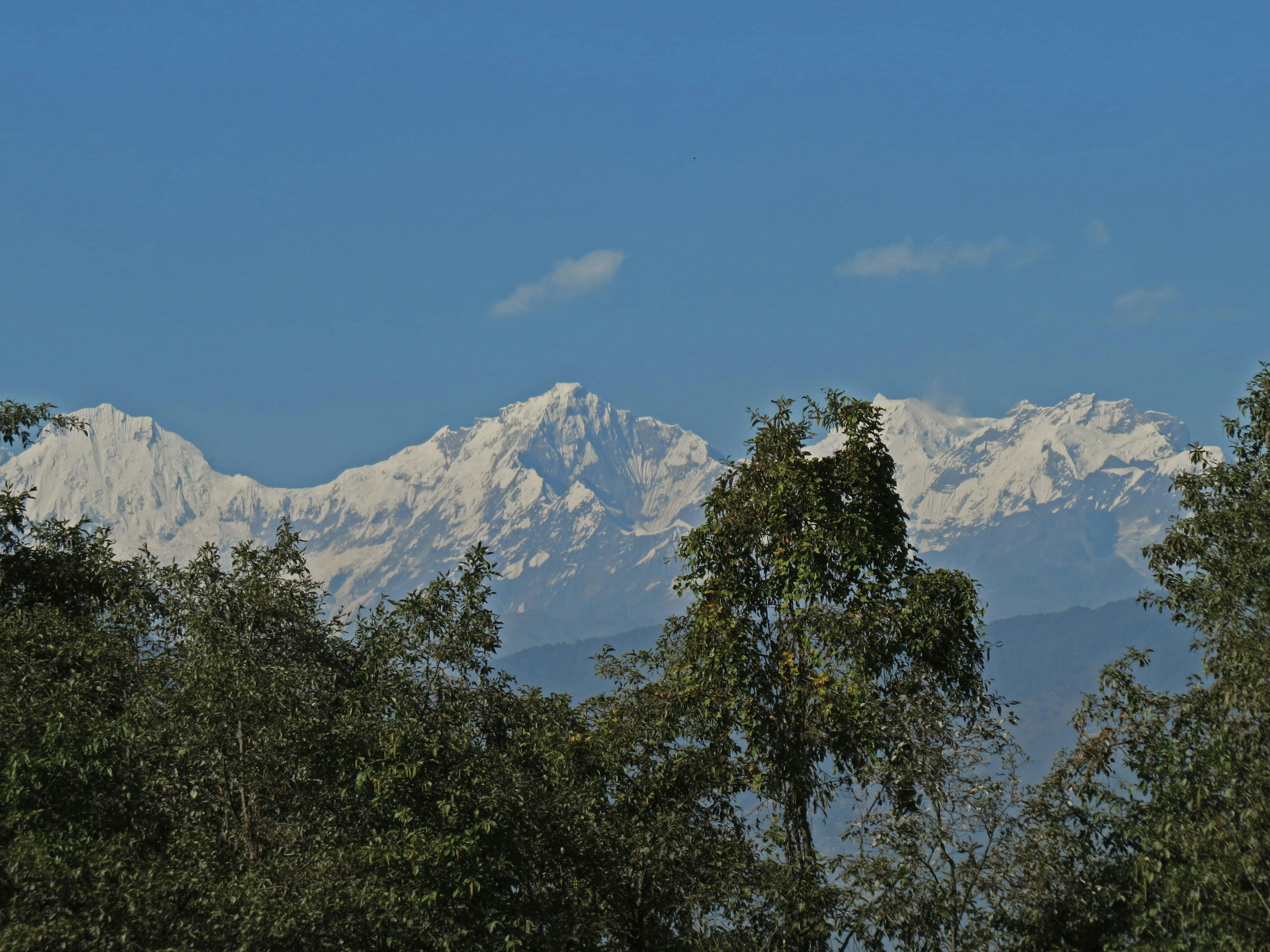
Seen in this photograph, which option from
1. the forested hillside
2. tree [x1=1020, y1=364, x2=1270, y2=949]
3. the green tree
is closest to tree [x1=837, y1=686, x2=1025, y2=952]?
the forested hillside

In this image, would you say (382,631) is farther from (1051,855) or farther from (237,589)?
(1051,855)

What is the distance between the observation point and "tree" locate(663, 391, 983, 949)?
2100cm

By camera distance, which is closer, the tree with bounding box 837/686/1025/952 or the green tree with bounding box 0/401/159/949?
the green tree with bounding box 0/401/159/949

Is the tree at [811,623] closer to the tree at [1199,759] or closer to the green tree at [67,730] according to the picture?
the tree at [1199,759]

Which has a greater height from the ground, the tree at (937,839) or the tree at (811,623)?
the tree at (811,623)

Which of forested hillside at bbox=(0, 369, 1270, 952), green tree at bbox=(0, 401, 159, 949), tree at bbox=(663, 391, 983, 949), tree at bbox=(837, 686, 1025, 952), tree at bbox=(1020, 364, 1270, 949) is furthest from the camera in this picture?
tree at bbox=(663, 391, 983, 949)

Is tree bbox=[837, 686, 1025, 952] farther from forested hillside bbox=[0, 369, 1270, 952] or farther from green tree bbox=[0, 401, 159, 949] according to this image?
green tree bbox=[0, 401, 159, 949]

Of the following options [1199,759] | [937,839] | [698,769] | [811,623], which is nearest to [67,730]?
[698,769]

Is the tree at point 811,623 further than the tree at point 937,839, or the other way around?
the tree at point 811,623

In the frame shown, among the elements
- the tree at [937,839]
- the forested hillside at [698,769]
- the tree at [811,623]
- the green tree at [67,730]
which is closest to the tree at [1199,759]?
the forested hillside at [698,769]

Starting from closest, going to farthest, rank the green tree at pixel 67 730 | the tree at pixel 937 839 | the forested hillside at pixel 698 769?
the green tree at pixel 67 730
the forested hillside at pixel 698 769
the tree at pixel 937 839

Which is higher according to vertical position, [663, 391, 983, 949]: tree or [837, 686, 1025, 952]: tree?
[663, 391, 983, 949]: tree

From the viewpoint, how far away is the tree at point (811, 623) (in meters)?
21.0

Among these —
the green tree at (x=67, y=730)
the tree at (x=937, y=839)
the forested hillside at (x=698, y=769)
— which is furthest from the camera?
the tree at (x=937, y=839)
